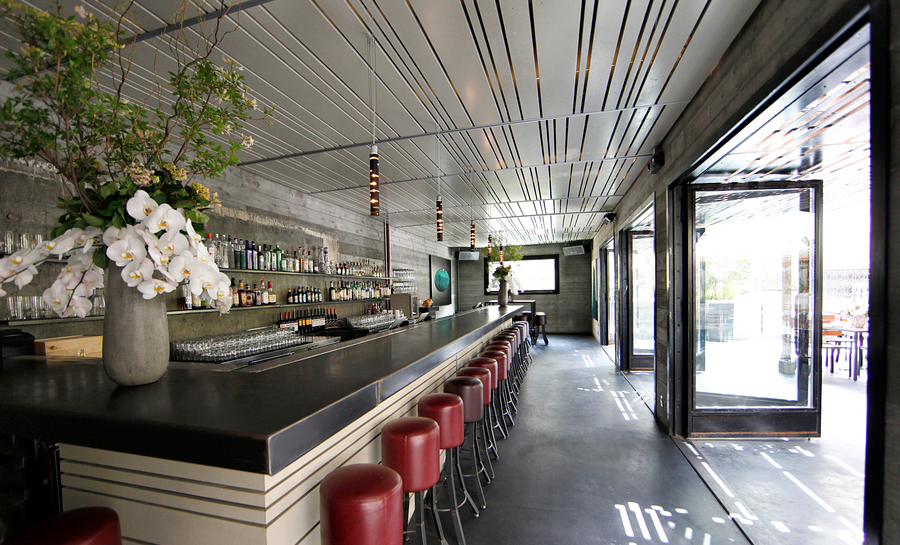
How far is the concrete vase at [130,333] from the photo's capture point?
135cm

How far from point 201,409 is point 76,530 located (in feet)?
1.34

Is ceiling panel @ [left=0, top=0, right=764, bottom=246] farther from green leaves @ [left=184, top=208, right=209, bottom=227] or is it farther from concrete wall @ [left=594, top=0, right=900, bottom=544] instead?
green leaves @ [left=184, top=208, right=209, bottom=227]

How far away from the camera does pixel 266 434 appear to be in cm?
100

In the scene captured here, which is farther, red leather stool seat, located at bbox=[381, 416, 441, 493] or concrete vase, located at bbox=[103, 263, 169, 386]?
red leather stool seat, located at bbox=[381, 416, 441, 493]

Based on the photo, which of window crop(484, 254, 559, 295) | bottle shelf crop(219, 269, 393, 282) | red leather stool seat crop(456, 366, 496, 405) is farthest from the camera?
window crop(484, 254, 559, 295)

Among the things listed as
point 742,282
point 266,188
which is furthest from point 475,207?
point 742,282

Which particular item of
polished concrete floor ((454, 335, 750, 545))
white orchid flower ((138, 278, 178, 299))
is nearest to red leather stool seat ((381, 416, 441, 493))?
polished concrete floor ((454, 335, 750, 545))

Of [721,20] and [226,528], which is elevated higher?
[721,20]

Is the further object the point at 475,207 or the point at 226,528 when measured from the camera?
the point at 475,207

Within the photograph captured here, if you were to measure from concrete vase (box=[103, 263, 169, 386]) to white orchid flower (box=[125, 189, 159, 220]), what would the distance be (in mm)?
269

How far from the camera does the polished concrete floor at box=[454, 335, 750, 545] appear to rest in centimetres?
244

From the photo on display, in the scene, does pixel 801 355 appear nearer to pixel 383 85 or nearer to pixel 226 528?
pixel 383 85

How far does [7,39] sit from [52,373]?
223 centimetres

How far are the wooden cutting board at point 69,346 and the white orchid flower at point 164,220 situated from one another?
1.99 metres
